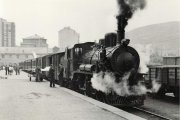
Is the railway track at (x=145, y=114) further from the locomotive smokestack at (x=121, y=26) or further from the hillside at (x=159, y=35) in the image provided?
the hillside at (x=159, y=35)

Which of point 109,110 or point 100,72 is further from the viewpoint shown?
point 100,72

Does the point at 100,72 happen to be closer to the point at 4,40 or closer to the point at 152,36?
the point at 152,36

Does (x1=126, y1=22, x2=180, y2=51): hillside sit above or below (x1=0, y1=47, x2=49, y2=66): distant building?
above

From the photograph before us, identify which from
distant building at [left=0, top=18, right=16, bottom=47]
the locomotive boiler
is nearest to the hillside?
the locomotive boiler

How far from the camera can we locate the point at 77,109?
32.7 ft

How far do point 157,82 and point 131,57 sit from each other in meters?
3.74

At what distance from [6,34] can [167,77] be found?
178013 millimetres

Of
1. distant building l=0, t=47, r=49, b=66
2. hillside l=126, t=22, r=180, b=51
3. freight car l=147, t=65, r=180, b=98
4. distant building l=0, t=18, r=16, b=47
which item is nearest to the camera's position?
freight car l=147, t=65, r=180, b=98

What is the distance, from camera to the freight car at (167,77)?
1395 cm

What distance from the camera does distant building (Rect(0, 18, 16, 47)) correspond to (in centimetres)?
18190

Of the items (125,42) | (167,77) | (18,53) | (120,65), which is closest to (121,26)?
(125,42)

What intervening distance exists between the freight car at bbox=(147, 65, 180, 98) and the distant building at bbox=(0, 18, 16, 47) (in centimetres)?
17205

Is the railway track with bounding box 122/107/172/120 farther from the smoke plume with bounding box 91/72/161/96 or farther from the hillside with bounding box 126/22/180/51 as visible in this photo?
the hillside with bounding box 126/22/180/51

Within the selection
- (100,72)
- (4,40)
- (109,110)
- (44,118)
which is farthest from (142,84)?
(4,40)
